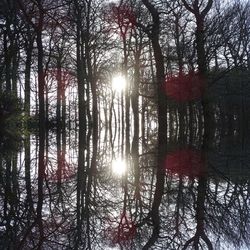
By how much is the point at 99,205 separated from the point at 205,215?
4.89 ft

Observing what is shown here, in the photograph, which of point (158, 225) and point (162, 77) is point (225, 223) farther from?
point (162, 77)

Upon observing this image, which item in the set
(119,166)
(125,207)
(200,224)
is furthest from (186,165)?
(200,224)

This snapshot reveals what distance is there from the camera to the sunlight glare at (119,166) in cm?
1078

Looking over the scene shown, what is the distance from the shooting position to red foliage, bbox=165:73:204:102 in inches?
1198

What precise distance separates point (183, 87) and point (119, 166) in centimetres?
2186

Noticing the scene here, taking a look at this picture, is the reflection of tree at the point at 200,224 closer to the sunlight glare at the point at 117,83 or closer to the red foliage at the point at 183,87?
the red foliage at the point at 183,87

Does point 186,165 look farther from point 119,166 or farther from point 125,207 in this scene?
point 125,207

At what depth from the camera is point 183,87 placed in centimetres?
3341

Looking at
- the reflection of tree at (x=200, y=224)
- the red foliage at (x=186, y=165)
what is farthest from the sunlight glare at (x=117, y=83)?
the reflection of tree at (x=200, y=224)

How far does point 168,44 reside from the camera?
38.6 metres

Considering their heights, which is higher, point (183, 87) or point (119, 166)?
point (183, 87)

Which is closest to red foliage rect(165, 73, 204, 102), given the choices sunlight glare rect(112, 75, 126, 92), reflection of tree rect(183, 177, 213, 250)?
sunlight glare rect(112, 75, 126, 92)

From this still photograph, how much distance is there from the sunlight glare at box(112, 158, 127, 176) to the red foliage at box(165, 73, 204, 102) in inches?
612

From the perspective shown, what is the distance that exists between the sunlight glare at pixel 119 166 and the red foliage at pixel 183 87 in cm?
1554
